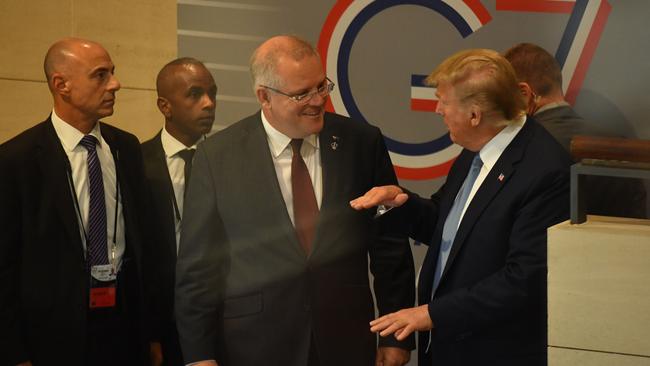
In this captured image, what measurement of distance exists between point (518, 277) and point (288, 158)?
922mm

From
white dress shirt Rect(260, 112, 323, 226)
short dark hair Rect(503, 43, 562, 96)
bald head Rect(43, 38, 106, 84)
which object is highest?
bald head Rect(43, 38, 106, 84)

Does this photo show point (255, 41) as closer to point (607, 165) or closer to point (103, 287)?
point (103, 287)

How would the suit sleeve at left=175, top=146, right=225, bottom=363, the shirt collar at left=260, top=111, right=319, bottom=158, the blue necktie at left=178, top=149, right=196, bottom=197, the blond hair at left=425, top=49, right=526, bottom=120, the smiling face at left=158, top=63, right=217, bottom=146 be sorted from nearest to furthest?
the blond hair at left=425, top=49, right=526, bottom=120
the suit sleeve at left=175, top=146, right=225, bottom=363
the shirt collar at left=260, top=111, right=319, bottom=158
the blue necktie at left=178, top=149, right=196, bottom=197
the smiling face at left=158, top=63, right=217, bottom=146

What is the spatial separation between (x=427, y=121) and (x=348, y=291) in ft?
5.60

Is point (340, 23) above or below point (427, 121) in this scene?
above

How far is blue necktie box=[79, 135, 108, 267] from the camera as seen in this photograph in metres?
3.69

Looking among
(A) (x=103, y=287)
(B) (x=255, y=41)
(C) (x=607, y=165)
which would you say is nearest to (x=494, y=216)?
(C) (x=607, y=165)

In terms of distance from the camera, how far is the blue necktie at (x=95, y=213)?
3693 millimetres

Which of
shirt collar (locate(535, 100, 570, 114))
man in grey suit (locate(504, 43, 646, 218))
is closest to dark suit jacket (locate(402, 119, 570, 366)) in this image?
man in grey suit (locate(504, 43, 646, 218))

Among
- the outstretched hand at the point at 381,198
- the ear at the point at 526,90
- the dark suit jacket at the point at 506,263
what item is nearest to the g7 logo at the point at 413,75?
the ear at the point at 526,90

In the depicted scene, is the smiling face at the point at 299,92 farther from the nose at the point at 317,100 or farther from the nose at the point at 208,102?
the nose at the point at 208,102

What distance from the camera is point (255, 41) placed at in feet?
15.9

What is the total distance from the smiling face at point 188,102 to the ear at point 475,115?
1.67 meters

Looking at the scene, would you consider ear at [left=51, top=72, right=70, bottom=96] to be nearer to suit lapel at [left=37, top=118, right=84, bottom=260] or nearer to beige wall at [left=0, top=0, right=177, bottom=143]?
suit lapel at [left=37, top=118, right=84, bottom=260]
